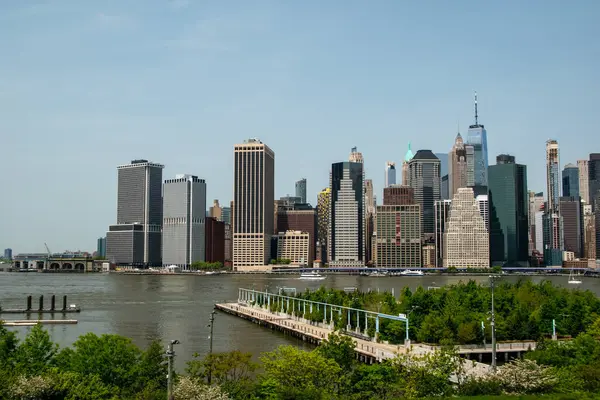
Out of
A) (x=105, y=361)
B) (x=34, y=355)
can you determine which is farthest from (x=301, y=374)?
(x=34, y=355)

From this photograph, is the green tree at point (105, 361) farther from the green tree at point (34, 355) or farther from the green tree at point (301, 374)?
the green tree at point (301, 374)

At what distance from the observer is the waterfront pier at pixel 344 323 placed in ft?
184

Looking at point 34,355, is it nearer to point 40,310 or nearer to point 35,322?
point 35,322

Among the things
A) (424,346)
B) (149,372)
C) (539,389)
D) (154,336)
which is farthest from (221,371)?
(154,336)

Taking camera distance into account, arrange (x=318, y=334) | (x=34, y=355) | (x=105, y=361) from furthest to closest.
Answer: (x=318, y=334)
(x=34, y=355)
(x=105, y=361)

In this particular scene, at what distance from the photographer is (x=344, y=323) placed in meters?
71.4

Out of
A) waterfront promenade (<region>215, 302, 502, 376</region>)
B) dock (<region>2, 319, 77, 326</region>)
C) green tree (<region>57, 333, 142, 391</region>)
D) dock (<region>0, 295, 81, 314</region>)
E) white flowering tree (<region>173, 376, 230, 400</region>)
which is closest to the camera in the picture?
white flowering tree (<region>173, 376, 230, 400</region>)

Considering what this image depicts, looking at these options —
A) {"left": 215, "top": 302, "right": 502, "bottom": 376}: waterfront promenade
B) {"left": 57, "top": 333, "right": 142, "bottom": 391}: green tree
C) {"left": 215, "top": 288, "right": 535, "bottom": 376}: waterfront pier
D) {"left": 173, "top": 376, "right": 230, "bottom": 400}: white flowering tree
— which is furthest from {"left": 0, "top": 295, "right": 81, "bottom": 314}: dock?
{"left": 173, "top": 376, "right": 230, "bottom": 400}: white flowering tree

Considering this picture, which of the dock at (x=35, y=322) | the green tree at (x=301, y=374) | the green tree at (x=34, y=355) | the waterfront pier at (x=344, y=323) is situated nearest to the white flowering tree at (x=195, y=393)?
the green tree at (x=301, y=374)

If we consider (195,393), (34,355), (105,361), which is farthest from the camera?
(34,355)

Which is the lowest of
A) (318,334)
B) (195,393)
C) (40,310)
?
(40,310)

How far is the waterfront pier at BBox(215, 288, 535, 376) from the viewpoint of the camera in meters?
56.1

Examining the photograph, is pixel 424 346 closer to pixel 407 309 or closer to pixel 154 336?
pixel 407 309

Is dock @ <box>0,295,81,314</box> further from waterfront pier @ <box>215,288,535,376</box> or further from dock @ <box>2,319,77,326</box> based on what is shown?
waterfront pier @ <box>215,288,535,376</box>
